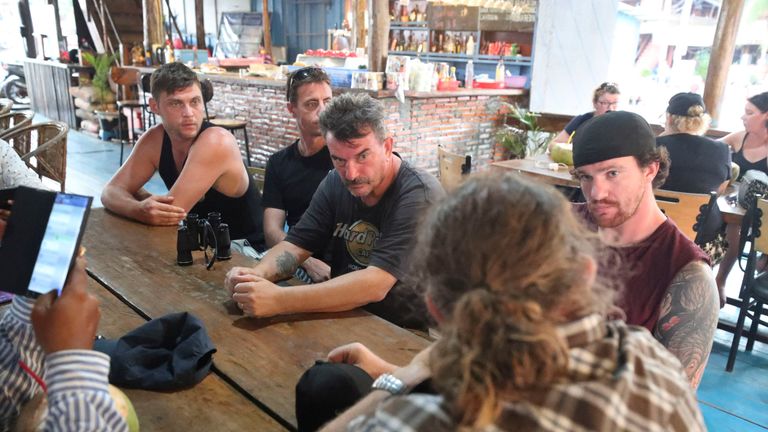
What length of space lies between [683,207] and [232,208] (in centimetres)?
228

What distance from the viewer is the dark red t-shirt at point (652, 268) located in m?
1.36

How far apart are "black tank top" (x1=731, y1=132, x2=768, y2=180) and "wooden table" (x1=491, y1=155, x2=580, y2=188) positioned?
1.30m

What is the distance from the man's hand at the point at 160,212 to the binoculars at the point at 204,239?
1.37 ft

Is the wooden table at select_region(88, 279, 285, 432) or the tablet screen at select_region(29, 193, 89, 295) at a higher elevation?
the tablet screen at select_region(29, 193, 89, 295)

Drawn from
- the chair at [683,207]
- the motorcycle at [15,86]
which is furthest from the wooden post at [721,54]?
the motorcycle at [15,86]

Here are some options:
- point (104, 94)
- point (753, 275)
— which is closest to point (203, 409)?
point (753, 275)

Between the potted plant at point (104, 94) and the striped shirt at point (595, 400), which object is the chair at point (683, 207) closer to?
the striped shirt at point (595, 400)

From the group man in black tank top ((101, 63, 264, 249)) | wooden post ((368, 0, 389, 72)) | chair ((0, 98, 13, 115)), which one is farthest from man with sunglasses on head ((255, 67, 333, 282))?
wooden post ((368, 0, 389, 72))

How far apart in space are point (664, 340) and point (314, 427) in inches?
34.4

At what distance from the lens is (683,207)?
8.79 ft

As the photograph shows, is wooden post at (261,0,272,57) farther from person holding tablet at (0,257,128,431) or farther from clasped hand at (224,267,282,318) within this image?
person holding tablet at (0,257,128,431)

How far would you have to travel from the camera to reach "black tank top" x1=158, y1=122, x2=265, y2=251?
2662mm

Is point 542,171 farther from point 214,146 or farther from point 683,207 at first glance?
point 214,146

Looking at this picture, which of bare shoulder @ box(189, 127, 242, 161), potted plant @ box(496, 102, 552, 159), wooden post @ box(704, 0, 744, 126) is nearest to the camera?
bare shoulder @ box(189, 127, 242, 161)
